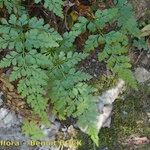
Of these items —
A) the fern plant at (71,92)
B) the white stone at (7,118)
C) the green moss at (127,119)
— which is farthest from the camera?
the green moss at (127,119)

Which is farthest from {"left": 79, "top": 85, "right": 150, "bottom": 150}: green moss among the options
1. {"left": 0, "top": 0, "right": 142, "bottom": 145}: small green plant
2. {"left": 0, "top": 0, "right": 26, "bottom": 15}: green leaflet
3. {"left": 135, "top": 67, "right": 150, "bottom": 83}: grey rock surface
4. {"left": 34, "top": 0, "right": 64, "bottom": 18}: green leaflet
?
{"left": 0, "top": 0, "right": 26, "bottom": 15}: green leaflet

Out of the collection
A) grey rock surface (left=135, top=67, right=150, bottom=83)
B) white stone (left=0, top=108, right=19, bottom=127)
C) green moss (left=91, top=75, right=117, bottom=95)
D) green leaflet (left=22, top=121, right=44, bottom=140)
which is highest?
grey rock surface (left=135, top=67, right=150, bottom=83)

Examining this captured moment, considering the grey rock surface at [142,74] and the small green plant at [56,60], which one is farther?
the grey rock surface at [142,74]

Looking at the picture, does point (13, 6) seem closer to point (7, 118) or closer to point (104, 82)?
point (7, 118)

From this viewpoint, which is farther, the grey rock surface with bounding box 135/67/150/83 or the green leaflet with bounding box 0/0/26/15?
the grey rock surface with bounding box 135/67/150/83

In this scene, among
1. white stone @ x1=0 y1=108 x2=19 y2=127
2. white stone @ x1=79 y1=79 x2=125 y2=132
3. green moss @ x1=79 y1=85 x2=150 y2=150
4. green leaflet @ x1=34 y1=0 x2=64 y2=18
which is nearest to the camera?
green leaflet @ x1=34 y1=0 x2=64 y2=18

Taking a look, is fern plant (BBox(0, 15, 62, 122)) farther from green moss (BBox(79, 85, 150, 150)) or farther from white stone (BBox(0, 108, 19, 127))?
green moss (BBox(79, 85, 150, 150))

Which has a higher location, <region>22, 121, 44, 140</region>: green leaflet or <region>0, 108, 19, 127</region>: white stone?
<region>0, 108, 19, 127</region>: white stone

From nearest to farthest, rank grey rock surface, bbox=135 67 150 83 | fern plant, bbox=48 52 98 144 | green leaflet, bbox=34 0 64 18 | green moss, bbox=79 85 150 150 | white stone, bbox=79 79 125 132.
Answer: fern plant, bbox=48 52 98 144
green leaflet, bbox=34 0 64 18
white stone, bbox=79 79 125 132
green moss, bbox=79 85 150 150
grey rock surface, bbox=135 67 150 83

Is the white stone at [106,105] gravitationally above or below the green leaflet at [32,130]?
above

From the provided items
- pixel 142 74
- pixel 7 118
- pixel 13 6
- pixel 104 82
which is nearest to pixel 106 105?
pixel 104 82

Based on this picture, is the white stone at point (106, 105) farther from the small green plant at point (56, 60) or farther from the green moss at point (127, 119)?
the small green plant at point (56, 60)

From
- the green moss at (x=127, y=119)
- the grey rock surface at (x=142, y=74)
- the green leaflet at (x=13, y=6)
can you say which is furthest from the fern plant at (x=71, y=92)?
the grey rock surface at (x=142, y=74)
